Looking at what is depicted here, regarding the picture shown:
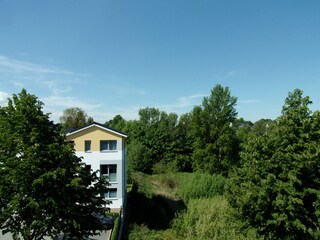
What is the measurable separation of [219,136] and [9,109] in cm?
3519

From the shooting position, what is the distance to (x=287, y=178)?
1798cm

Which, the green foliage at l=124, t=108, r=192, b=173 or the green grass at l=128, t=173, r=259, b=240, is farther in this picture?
the green foliage at l=124, t=108, r=192, b=173

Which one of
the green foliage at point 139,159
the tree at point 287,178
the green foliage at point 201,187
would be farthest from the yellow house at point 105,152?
the green foliage at point 139,159

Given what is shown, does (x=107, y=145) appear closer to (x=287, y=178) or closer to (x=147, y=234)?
(x=147, y=234)

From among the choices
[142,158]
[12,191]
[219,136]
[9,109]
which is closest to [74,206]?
[12,191]

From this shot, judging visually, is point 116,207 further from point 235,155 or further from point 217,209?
point 235,155

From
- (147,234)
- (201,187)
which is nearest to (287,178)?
(147,234)

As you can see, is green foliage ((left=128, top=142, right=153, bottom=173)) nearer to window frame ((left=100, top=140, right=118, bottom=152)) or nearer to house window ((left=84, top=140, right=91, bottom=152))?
window frame ((left=100, top=140, right=118, bottom=152))

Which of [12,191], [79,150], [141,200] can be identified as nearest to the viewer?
[12,191]

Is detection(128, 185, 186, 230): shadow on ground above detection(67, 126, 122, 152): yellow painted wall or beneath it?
beneath

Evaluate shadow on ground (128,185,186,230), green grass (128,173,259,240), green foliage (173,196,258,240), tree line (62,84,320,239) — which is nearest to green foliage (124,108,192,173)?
green grass (128,173,259,240)

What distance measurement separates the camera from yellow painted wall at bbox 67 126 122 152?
2978 centimetres

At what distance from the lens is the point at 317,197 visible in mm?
17547

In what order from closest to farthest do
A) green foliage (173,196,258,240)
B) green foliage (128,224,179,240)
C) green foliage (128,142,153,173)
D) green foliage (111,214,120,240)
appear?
green foliage (111,214,120,240)
green foliage (128,224,179,240)
green foliage (173,196,258,240)
green foliage (128,142,153,173)
